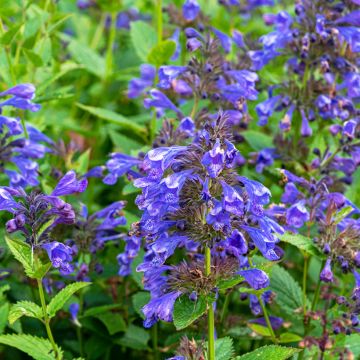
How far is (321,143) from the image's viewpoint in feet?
12.5

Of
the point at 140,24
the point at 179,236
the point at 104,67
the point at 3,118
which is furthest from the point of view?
the point at 104,67

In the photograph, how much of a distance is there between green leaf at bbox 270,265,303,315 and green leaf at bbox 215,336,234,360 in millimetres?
551

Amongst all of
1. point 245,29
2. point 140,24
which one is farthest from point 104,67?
point 245,29

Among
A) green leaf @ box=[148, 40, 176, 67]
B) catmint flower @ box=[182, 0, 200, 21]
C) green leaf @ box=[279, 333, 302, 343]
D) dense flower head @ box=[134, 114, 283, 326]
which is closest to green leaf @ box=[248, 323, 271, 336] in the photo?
green leaf @ box=[279, 333, 302, 343]

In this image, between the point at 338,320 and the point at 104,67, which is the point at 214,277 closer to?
the point at 338,320

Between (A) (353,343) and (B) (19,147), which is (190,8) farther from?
(A) (353,343)

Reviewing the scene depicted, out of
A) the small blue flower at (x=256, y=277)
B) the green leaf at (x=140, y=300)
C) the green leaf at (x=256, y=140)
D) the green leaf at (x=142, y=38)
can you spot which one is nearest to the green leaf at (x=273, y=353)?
the small blue flower at (x=256, y=277)

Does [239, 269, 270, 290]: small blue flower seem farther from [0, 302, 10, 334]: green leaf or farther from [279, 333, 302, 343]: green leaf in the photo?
[0, 302, 10, 334]: green leaf

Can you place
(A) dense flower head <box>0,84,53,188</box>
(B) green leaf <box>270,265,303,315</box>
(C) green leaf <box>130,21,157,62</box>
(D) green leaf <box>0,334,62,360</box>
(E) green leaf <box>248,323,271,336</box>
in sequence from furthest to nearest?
(C) green leaf <box>130,21,157,62</box>, (A) dense flower head <box>0,84,53,188</box>, (B) green leaf <box>270,265,303,315</box>, (E) green leaf <box>248,323,271,336</box>, (D) green leaf <box>0,334,62,360</box>

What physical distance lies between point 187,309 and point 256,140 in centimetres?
192

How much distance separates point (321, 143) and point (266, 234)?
1429 mm

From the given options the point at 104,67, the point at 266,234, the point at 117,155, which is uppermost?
the point at 266,234

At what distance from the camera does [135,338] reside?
3.59m

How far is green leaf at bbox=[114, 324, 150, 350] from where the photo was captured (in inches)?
139
